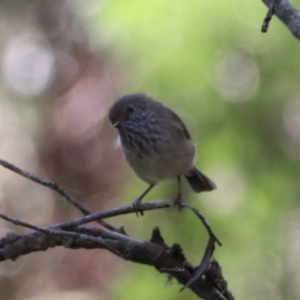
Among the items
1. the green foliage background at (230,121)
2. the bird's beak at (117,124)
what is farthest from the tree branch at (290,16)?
the green foliage background at (230,121)

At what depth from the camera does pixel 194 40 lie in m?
4.70

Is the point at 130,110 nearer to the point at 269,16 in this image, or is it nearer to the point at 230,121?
the point at 230,121

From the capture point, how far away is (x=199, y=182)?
4.42 meters

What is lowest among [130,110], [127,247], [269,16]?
[130,110]

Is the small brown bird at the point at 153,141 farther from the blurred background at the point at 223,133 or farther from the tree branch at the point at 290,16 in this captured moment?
the tree branch at the point at 290,16

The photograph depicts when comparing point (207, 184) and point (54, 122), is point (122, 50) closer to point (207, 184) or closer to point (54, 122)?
point (207, 184)

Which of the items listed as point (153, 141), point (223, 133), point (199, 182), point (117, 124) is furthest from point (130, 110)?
point (223, 133)

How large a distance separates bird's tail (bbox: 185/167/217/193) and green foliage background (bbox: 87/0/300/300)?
0.58 ft

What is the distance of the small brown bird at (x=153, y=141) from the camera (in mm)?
3881

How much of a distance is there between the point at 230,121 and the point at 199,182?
0.62 metres

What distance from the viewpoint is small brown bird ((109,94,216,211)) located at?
3.88 m

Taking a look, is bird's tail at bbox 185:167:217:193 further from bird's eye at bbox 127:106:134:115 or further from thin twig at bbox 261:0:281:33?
thin twig at bbox 261:0:281:33

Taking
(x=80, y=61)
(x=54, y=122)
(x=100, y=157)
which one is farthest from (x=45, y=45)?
(x=100, y=157)

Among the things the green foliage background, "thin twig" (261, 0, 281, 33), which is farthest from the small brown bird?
"thin twig" (261, 0, 281, 33)
